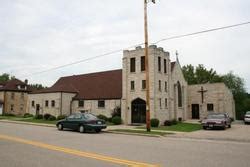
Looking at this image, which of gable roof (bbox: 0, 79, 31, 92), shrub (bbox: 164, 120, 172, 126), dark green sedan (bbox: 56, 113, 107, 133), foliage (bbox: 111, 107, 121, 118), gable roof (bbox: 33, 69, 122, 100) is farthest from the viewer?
gable roof (bbox: 0, 79, 31, 92)

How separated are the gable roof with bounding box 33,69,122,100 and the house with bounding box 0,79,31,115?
20414mm

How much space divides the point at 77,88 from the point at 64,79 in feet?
21.2

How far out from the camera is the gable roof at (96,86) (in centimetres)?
3823

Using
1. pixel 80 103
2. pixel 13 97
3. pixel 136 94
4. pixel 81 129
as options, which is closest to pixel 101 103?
pixel 80 103

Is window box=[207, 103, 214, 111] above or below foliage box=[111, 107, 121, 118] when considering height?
above

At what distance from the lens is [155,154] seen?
35.3ft

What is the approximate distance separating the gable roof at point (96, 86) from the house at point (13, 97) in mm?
20414

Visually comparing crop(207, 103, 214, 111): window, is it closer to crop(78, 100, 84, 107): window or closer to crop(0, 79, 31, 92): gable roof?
crop(78, 100, 84, 107): window

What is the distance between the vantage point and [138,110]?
3253 cm

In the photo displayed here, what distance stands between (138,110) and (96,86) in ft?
36.8

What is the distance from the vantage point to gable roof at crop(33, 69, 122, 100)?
38228 mm

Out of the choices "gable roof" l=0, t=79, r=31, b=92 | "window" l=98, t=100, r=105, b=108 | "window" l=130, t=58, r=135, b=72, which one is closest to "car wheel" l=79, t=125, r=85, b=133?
"window" l=130, t=58, r=135, b=72

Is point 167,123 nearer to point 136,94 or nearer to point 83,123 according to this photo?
point 136,94

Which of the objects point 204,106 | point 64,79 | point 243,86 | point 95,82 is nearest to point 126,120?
point 95,82
